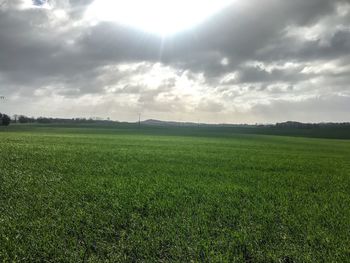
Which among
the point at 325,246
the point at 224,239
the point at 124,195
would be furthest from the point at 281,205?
the point at 124,195

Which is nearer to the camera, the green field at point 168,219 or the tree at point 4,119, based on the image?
the green field at point 168,219

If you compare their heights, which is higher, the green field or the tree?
the tree

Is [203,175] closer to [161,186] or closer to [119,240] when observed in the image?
[161,186]

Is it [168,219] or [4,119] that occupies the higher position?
[4,119]

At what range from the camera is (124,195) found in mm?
12078

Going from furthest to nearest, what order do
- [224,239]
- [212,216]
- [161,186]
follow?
1. [161,186]
2. [212,216]
3. [224,239]

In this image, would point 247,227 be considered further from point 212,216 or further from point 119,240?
point 119,240

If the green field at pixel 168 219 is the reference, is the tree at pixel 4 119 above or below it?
above

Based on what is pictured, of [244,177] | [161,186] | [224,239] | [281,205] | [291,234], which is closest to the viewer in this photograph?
[224,239]

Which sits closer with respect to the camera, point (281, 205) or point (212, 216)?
point (212, 216)

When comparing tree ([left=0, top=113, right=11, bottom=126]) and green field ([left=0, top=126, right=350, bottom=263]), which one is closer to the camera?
green field ([left=0, top=126, right=350, bottom=263])

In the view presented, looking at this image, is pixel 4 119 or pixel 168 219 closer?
pixel 168 219

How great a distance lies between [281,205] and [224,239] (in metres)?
4.53

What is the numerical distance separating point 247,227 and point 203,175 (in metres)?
9.43
